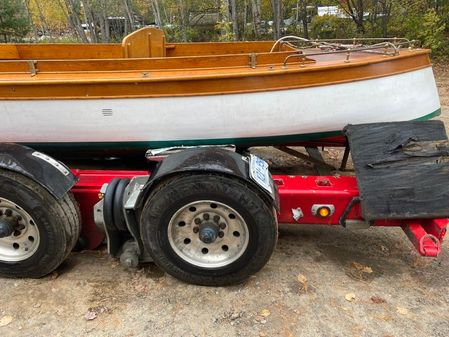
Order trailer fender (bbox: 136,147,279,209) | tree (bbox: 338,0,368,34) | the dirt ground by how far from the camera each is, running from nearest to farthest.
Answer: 1. the dirt ground
2. trailer fender (bbox: 136,147,279,209)
3. tree (bbox: 338,0,368,34)

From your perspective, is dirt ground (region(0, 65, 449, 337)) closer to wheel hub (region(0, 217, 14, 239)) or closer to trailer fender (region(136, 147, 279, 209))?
wheel hub (region(0, 217, 14, 239))

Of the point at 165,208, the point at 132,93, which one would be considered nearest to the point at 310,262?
the point at 165,208

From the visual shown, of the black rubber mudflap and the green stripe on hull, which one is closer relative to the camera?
the black rubber mudflap

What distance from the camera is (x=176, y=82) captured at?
3.21 m

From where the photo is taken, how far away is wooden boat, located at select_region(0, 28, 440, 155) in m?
3.22

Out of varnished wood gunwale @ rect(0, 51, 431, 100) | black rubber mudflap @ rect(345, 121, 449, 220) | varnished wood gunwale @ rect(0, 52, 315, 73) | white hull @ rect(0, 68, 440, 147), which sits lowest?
black rubber mudflap @ rect(345, 121, 449, 220)

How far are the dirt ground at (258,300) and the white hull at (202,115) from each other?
99cm

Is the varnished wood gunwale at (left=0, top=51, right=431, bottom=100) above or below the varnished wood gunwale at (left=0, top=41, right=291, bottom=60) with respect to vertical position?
below

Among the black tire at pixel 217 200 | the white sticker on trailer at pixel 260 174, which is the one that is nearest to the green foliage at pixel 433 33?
the white sticker on trailer at pixel 260 174

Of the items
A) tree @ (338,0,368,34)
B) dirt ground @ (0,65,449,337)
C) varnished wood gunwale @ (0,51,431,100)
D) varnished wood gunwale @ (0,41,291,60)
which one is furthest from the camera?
tree @ (338,0,368,34)

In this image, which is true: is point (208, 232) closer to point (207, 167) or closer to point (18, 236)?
point (207, 167)

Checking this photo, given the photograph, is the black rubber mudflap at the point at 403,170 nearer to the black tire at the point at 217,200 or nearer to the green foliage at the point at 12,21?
the black tire at the point at 217,200

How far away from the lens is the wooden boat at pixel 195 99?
322cm

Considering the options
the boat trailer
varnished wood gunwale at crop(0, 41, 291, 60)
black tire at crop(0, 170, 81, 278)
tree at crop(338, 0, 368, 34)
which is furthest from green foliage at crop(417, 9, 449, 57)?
black tire at crop(0, 170, 81, 278)
